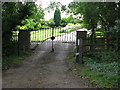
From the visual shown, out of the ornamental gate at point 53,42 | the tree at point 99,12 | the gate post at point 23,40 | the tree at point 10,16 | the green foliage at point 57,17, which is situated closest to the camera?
the tree at point 10,16

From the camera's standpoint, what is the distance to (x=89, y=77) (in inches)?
236

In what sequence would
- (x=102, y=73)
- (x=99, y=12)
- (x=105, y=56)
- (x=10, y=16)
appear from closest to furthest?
(x=102, y=73)
(x=10, y=16)
(x=105, y=56)
(x=99, y=12)

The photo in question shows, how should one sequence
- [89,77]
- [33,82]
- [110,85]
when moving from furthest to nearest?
[89,77]
[33,82]
[110,85]

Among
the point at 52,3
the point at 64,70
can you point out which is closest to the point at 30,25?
the point at 52,3

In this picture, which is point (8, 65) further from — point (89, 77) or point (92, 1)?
point (92, 1)

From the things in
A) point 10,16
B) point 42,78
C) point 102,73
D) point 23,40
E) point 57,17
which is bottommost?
point 42,78

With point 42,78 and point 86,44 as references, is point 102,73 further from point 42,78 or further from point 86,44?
point 86,44

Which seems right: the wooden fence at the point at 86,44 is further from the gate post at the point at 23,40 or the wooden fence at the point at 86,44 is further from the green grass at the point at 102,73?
the gate post at the point at 23,40

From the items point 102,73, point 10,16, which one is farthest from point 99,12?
point 102,73

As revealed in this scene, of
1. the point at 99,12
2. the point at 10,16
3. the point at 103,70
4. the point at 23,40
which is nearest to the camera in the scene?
the point at 103,70

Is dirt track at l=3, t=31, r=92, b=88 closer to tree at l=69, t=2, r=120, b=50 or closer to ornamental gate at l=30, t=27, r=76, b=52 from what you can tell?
tree at l=69, t=2, r=120, b=50

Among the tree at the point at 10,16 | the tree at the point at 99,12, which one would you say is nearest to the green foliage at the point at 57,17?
the tree at the point at 99,12

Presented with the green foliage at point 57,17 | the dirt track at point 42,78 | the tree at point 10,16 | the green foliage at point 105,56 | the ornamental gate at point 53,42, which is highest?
the green foliage at point 57,17

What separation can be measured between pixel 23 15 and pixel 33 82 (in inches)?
179
